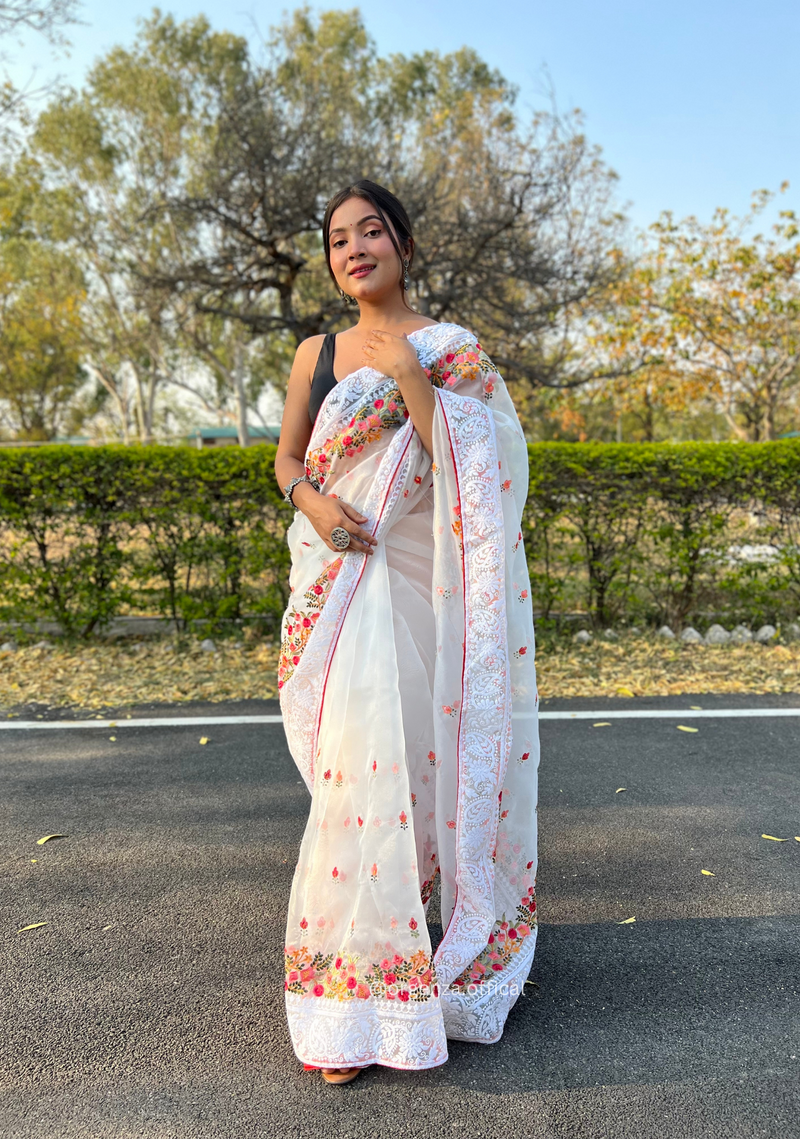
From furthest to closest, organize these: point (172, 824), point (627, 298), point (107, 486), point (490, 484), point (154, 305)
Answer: point (627, 298) → point (154, 305) → point (107, 486) → point (172, 824) → point (490, 484)

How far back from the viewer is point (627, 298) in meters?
17.5

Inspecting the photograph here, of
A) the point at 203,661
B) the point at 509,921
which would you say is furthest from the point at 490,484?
the point at 203,661

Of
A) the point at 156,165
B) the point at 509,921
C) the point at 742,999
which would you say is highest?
the point at 156,165

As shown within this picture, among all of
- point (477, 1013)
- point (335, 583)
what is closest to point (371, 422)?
point (335, 583)

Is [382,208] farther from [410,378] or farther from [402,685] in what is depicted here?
[402,685]

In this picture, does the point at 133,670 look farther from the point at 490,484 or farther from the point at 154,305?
the point at 154,305

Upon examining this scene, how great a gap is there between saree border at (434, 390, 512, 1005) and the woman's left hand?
0.38ft

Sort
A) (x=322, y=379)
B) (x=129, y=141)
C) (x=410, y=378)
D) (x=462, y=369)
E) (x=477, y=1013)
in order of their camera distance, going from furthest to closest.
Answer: (x=129, y=141) < (x=322, y=379) < (x=462, y=369) < (x=410, y=378) < (x=477, y=1013)

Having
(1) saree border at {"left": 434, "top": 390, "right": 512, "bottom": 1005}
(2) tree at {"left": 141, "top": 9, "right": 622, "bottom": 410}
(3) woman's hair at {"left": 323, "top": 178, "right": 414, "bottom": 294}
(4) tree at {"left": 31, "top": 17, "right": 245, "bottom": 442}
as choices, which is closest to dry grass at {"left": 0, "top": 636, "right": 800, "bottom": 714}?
(1) saree border at {"left": 434, "top": 390, "right": 512, "bottom": 1005}

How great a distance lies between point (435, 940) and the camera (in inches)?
106

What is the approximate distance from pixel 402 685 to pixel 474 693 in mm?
197

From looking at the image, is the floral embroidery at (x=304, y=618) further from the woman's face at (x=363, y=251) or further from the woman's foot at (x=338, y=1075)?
the woman's foot at (x=338, y=1075)

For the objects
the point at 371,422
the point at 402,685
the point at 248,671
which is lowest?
the point at 248,671

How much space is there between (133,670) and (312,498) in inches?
160
